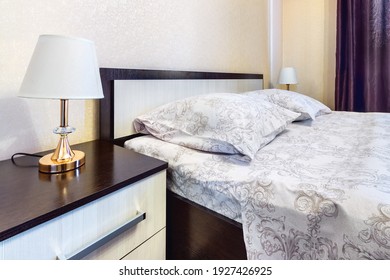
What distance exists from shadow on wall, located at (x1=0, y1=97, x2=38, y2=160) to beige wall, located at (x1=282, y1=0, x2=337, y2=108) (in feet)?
9.62

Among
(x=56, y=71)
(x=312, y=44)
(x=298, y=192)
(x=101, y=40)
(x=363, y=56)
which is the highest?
(x=312, y=44)

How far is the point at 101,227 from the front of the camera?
69 cm

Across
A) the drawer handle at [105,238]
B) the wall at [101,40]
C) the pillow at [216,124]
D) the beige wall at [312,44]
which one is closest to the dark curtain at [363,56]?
the beige wall at [312,44]

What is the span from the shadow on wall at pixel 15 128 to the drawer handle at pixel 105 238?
52 cm

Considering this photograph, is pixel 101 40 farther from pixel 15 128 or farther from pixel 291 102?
pixel 291 102

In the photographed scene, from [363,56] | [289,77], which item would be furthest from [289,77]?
[363,56]

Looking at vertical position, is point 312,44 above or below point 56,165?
above

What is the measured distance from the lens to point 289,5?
3045 millimetres

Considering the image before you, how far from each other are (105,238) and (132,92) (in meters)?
0.75

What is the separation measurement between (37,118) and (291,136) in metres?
1.18

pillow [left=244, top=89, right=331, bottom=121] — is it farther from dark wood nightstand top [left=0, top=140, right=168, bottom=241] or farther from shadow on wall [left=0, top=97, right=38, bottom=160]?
shadow on wall [left=0, top=97, right=38, bottom=160]

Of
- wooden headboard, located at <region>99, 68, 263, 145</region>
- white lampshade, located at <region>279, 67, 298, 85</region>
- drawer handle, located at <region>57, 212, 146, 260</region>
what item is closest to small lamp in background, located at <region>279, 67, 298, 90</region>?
white lampshade, located at <region>279, 67, 298, 85</region>

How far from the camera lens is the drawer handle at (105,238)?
61cm

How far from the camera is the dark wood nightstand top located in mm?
530
